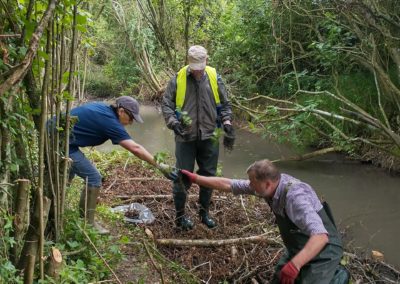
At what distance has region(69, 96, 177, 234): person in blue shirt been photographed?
3.88 m

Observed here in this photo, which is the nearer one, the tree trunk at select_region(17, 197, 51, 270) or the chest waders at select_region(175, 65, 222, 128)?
the tree trunk at select_region(17, 197, 51, 270)

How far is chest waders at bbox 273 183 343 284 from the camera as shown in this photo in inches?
124

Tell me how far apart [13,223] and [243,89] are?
9.75m

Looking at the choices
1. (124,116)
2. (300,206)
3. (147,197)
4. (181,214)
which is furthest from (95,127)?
(147,197)

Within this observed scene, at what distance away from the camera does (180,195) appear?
15.2 ft

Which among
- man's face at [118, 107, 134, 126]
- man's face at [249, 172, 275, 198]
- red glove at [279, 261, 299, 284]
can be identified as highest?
man's face at [118, 107, 134, 126]

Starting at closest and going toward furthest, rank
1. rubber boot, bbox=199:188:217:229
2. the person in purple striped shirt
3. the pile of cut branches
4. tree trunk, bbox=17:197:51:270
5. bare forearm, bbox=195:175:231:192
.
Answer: tree trunk, bbox=17:197:51:270, the person in purple striped shirt, bare forearm, bbox=195:175:231:192, the pile of cut branches, rubber boot, bbox=199:188:217:229

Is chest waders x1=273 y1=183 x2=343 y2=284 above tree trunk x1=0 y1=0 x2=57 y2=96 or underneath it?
underneath

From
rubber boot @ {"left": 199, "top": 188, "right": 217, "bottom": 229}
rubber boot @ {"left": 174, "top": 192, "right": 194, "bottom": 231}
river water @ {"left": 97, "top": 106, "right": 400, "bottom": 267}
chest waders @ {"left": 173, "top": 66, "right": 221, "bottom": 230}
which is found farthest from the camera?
river water @ {"left": 97, "top": 106, "right": 400, "bottom": 267}

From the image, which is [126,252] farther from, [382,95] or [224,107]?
[382,95]

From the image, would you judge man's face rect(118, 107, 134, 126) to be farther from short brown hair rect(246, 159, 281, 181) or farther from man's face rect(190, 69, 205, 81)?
short brown hair rect(246, 159, 281, 181)

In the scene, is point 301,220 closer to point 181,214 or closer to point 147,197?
point 181,214

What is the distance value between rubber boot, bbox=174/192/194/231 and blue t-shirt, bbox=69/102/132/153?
102 centimetres

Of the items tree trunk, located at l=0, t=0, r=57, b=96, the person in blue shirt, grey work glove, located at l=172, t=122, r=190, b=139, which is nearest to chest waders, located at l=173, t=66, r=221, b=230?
grey work glove, located at l=172, t=122, r=190, b=139
